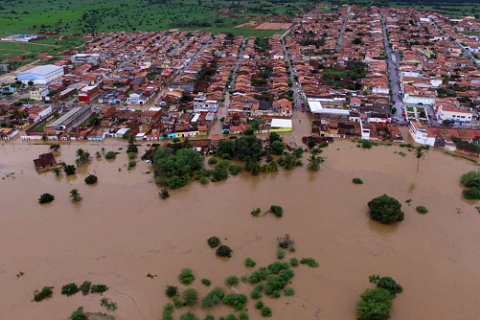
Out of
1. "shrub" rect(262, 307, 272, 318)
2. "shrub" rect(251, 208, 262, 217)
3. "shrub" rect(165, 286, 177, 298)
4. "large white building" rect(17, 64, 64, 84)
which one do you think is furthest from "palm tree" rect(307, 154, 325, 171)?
"large white building" rect(17, 64, 64, 84)

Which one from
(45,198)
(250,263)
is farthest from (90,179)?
(250,263)

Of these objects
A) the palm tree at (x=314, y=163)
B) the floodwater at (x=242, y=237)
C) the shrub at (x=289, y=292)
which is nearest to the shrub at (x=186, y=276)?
the floodwater at (x=242, y=237)

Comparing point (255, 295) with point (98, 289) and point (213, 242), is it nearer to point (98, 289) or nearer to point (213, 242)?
point (213, 242)

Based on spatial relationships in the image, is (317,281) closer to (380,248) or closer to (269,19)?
(380,248)

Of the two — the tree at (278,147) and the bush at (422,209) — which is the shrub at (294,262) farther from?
the tree at (278,147)

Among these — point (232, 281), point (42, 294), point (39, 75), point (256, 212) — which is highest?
point (39, 75)

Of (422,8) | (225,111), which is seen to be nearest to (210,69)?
(225,111)
